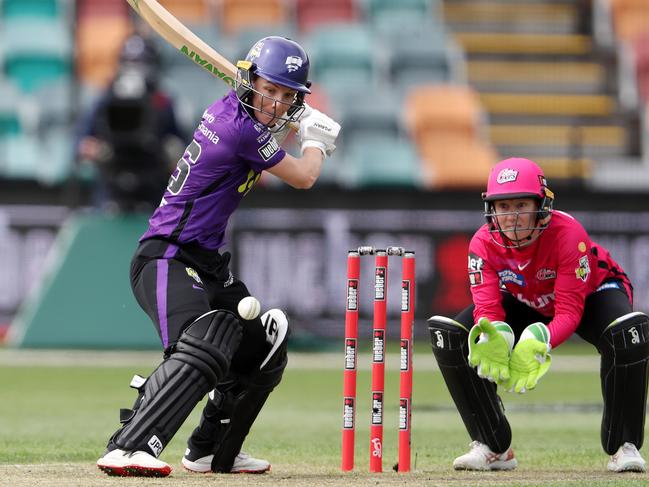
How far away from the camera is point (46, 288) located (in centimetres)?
1531

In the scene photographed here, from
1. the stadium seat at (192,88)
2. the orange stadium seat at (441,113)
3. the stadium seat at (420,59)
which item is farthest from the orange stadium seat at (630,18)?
the stadium seat at (192,88)

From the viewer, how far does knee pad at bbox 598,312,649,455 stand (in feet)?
22.2

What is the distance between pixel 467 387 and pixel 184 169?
1861 mm

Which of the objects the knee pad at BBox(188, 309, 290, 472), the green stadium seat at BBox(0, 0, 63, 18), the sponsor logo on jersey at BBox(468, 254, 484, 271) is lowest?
the knee pad at BBox(188, 309, 290, 472)

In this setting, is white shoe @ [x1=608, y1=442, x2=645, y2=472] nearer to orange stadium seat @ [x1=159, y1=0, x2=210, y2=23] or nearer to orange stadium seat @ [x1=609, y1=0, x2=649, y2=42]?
orange stadium seat @ [x1=609, y1=0, x2=649, y2=42]

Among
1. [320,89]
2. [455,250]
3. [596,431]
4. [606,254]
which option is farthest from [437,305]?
[606,254]

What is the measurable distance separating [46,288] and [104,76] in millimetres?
7295

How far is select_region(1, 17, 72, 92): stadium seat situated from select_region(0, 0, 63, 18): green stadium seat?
1.89 ft

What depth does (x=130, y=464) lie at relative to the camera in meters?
5.96

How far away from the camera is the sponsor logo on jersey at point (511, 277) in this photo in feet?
22.7

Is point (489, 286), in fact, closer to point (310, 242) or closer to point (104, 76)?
point (310, 242)

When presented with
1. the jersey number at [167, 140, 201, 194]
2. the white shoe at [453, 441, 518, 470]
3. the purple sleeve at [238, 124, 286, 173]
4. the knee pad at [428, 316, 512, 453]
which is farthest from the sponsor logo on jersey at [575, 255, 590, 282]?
the jersey number at [167, 140, 201, 194]

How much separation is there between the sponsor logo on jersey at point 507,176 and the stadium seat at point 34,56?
16.1 meters

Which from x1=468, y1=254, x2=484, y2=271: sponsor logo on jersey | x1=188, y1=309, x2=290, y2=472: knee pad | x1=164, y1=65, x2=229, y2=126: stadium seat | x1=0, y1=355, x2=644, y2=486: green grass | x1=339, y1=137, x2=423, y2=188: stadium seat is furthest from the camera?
x1=164, y1=65, x2=229, y2=126: stadium seat
